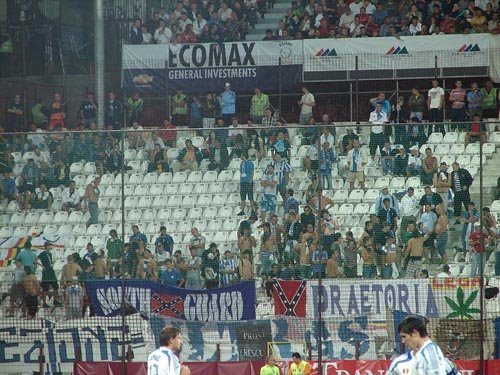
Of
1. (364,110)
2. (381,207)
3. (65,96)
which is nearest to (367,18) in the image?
(364,110)

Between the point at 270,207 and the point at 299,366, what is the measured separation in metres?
2.60

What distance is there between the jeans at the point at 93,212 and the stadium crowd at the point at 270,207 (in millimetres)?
16

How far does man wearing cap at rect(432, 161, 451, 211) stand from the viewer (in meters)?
18.3

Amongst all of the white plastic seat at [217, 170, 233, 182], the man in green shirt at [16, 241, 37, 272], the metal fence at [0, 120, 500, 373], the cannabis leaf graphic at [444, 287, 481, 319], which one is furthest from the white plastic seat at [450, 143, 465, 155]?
the man in green shirt at [16, 241, 37, 272]

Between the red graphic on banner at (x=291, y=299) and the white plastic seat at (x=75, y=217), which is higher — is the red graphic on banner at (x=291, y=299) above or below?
below

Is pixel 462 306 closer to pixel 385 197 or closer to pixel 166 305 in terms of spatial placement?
pixel 385 197

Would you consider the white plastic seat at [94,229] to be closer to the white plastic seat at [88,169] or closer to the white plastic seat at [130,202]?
the white plastic seat at [130,202]

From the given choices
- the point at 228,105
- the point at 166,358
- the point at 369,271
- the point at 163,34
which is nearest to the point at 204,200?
the point at 369,271

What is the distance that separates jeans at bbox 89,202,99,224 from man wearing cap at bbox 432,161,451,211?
546 centimetres

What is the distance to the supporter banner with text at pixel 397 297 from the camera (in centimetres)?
1802

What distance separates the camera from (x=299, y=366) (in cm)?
1805

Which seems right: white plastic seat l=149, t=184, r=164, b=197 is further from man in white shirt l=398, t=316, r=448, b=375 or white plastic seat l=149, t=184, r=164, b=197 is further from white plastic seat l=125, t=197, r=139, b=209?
man in white shirt l=398, t=316, r=448, b=375

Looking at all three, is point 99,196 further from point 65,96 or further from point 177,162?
point 65,96

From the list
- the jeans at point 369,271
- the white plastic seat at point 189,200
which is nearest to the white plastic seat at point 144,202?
the white plastic seat at point 189,200
